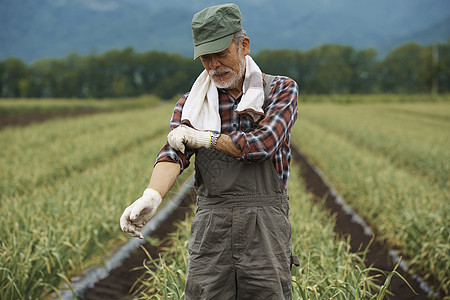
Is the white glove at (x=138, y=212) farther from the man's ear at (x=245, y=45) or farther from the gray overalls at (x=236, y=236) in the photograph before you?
the man's ear at (x=245, y=45)

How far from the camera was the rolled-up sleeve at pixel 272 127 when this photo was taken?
144cm

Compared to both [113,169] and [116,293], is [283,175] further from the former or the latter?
[113,169]

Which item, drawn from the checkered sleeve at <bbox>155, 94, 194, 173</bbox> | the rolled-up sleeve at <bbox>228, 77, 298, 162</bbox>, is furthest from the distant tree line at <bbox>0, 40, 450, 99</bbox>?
the rolled-up sleeve at <bbox>228, 77, 298, 162</bbox>

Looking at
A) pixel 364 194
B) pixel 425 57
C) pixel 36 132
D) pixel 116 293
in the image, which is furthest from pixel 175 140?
pixel 425 57


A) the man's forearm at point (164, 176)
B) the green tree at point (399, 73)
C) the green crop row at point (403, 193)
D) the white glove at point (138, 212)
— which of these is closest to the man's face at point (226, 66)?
the man's forearm at point (164, 176)

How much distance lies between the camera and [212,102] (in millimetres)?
1580

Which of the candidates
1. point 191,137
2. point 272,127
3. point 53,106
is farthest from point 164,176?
point 53,106

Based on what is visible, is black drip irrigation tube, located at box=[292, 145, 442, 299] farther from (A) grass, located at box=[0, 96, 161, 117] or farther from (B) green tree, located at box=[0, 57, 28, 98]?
(B) green tree, located at box=[0, 57, 28, 98]

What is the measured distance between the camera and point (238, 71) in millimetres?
1611

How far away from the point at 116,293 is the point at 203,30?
8.20 feet

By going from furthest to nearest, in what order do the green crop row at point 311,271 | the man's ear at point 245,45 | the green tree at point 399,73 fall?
the green tree at point 399,73, the green crop row at point 311,271, the man's ear at point 245,45

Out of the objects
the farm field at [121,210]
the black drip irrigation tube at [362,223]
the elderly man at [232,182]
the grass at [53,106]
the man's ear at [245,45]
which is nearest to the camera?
the elderly man at [232,182]

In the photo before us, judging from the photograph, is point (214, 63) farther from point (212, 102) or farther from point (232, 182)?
point (232, 182)

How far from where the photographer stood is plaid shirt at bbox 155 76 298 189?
1.45 m
